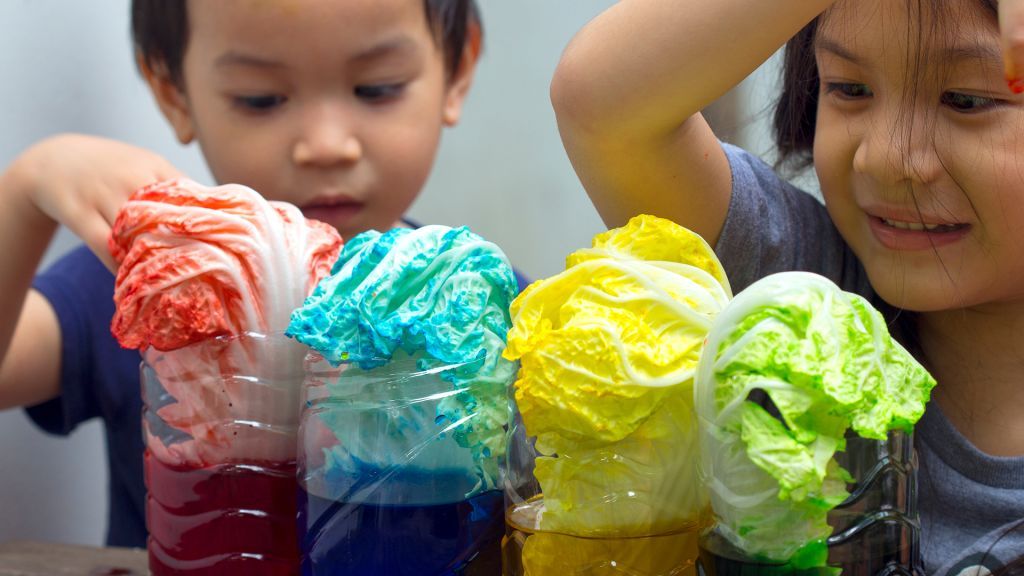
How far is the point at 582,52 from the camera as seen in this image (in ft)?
2.68

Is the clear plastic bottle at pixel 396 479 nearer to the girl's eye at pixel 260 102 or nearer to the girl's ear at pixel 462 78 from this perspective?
the girl's eye at pixel 260 102

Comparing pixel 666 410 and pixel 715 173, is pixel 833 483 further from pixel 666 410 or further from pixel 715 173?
pixel 715 173

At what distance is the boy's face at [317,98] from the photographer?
3.96ft

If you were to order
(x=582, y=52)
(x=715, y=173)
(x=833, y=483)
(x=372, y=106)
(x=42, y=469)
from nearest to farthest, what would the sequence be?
(x=833, y=483) → (x=582, y=52) → (x=715, y=173) → (x=372, y=106) → (x=42, y=469)

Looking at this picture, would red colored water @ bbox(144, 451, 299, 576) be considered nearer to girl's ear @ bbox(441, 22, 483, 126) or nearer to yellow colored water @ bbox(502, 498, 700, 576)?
yellow colored water @ bbox(502, 498, 700, 576)

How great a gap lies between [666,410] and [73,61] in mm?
1361

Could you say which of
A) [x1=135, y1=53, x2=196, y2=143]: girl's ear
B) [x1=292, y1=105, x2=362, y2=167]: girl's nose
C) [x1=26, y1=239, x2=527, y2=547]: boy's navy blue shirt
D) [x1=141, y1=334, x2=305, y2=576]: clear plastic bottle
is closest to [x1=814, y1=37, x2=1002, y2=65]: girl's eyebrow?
[x1=141, y1=334, x2=305, y2=576]: clear plastic bottle

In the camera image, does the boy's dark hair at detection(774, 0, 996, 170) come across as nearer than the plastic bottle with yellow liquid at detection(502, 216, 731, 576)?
No

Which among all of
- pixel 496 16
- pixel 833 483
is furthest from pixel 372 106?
pixel 496 16

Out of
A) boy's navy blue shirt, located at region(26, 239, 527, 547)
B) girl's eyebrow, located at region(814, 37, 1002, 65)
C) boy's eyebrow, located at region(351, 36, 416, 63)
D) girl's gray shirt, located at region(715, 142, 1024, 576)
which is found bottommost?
boy's navy blue shirt, located at region(26, 239, 527, 547)

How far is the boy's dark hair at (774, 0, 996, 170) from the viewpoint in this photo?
0.97m

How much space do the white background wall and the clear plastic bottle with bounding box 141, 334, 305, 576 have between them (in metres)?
0.61

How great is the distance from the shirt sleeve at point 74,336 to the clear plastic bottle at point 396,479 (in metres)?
0.92

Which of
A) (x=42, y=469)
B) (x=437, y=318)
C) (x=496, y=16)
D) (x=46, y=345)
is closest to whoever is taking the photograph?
(x=437, y=318)
